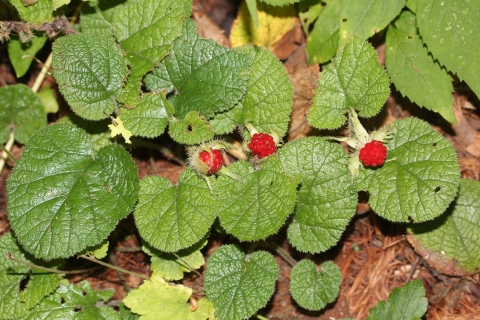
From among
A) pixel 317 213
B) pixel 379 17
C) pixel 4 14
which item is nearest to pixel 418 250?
pixel 317 213

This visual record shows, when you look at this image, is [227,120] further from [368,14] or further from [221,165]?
[368,14]

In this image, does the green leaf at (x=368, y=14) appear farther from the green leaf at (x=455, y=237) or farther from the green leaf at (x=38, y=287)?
the green leaf at (x=38, y=287)

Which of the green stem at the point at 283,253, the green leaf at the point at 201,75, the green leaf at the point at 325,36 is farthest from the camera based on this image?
the green leaf at the point at 325,36

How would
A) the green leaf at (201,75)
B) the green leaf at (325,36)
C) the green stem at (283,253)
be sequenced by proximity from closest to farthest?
the green leaf at (201,75) → the green stem at (283,253) → the green leaf at (325,36)

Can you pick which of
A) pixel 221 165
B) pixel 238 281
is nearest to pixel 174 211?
pixel 221 165

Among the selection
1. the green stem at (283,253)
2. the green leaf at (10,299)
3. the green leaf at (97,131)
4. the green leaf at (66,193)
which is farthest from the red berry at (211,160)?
the green leaf at (10,299)

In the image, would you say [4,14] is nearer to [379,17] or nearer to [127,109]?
[127,109]
